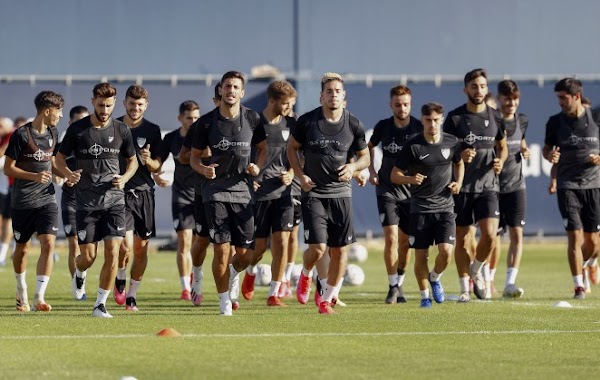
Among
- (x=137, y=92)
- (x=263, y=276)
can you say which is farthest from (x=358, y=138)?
(x=263, y=276)

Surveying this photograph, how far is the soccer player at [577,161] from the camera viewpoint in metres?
17.4

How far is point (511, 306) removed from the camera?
15.5 m

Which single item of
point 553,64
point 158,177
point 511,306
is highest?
point 553,64

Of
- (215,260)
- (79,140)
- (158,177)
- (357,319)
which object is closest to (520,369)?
(357,319)

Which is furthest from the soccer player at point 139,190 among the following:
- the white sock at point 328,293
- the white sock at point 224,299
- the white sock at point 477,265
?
the white sock at point 477,265

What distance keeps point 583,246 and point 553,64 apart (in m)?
17.7

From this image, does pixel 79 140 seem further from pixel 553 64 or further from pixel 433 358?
pixel 553 64

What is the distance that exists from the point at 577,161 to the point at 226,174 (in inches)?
206

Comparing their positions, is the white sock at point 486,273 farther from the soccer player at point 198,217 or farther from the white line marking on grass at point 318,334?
the white line marking on grass at point 318,334

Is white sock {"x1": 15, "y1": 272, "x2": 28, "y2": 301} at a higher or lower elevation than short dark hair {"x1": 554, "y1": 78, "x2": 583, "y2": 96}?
lower

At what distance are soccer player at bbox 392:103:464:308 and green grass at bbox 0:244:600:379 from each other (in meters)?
0.58

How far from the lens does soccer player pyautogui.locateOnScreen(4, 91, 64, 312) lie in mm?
14594

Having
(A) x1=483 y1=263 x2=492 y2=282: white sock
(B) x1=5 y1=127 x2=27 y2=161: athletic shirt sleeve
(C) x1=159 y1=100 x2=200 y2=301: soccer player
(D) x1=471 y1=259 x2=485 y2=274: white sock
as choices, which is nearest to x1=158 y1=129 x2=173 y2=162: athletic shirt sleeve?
(C) x1=159 y1=100 x2=200 y2=301: soccer player

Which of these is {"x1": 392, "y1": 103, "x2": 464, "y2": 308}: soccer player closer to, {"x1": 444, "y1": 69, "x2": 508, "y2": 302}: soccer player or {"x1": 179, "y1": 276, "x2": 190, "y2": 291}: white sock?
{"x1": 444, "y1": 69, "x2": 508, "y2": 302}: soccer player
